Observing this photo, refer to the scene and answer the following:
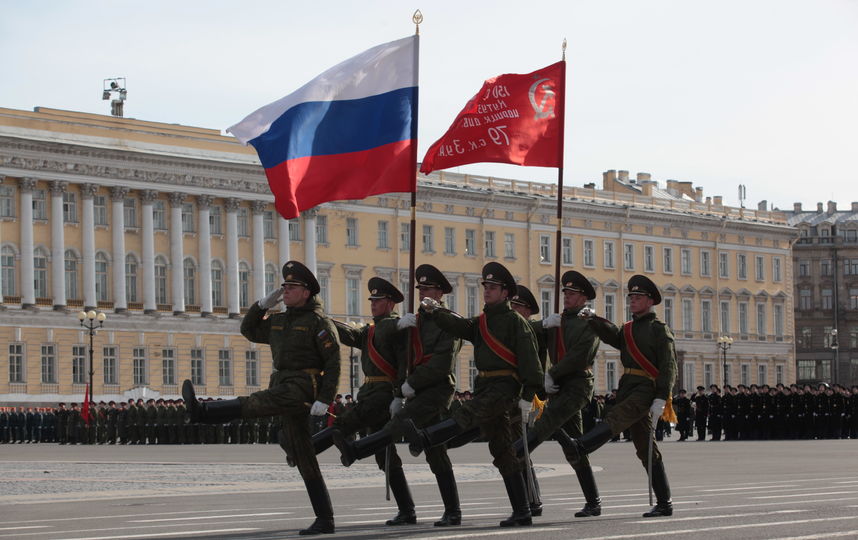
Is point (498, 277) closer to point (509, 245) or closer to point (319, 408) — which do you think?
point (319, 408)

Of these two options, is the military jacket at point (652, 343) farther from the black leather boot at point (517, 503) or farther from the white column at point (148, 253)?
the white column at point (148, 253)

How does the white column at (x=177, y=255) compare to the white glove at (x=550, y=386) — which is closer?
the white glove at (x=550, y=386)

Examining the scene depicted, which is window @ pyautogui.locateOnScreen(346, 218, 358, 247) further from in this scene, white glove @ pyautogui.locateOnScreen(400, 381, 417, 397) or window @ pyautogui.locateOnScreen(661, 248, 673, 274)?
white glove @ pyautogui.locateOnScreen(400, 381, 417, 397)

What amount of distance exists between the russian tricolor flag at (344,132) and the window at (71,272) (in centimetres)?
4738

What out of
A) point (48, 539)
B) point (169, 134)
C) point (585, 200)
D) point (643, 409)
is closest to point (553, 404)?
point (643, 409)

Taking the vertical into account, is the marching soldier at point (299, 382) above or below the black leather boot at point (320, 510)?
above

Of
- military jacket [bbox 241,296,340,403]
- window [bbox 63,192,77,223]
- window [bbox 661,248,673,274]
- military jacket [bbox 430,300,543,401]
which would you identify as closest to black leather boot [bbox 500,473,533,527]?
military jacket [bbox 430,300,543,401]

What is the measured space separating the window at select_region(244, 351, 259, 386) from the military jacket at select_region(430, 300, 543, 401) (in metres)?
53.3

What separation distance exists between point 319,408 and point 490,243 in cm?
6205

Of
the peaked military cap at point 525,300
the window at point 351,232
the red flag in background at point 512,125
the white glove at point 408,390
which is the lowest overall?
the white glove at point 408,390

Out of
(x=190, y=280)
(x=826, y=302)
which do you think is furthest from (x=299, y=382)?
(x=826, y=302)

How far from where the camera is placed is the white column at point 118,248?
6144 cm

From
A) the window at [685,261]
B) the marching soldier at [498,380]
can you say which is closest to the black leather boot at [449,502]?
the marching soldier at [498,380]

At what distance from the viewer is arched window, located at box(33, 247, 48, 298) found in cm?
5966
